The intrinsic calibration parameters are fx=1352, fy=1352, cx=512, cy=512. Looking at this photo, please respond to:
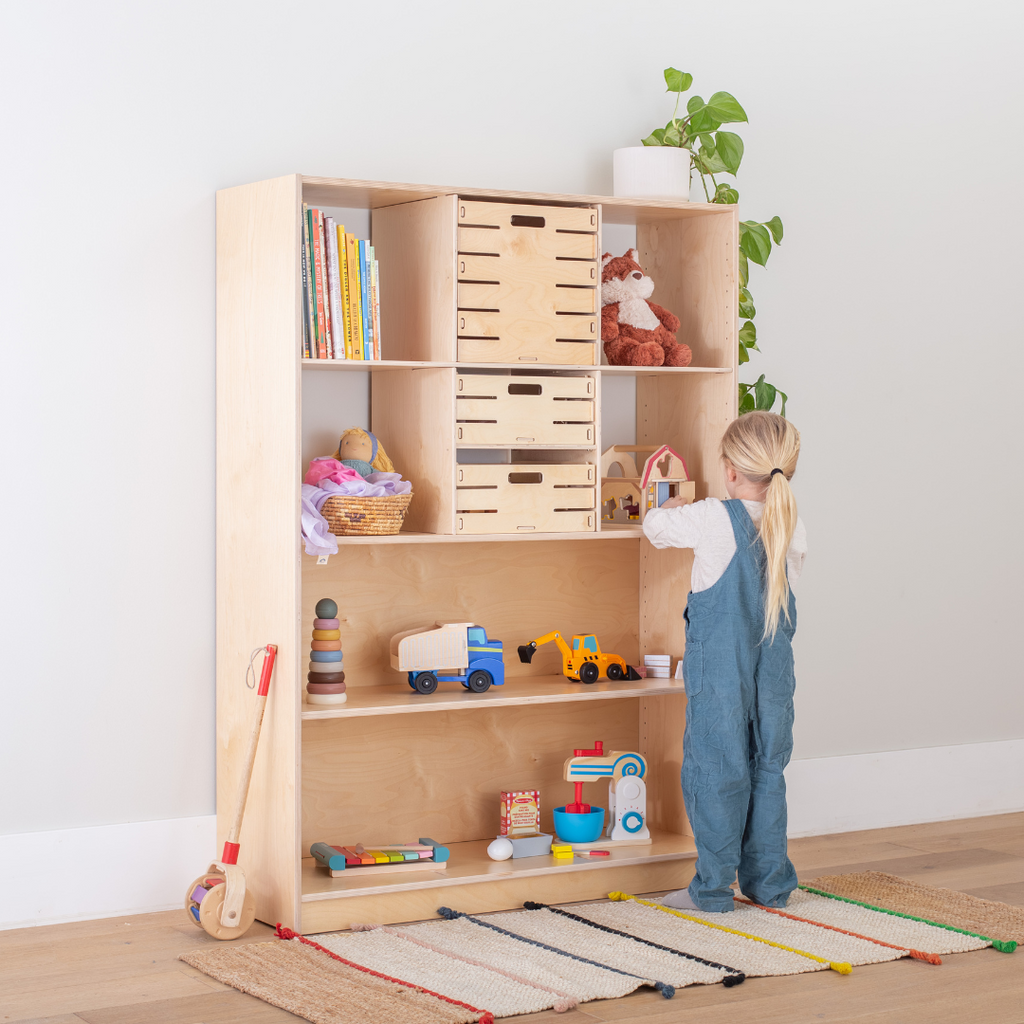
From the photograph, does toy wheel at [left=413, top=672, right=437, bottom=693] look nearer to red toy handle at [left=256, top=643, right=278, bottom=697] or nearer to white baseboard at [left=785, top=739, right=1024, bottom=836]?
red toy handle at [left=256, top=643, right=278, bottom=697]

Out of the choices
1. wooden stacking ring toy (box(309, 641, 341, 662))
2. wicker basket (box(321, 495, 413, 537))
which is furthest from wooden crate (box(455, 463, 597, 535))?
wooden stacking ring toy (box(309, 641, 341, 662))

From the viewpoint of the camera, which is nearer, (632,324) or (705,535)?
(705,535)

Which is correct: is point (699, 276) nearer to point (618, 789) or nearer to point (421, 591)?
point (421, 591)

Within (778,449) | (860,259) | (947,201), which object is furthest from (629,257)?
(947,201)

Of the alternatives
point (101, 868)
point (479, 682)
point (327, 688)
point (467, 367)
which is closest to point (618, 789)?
point (479, 682)

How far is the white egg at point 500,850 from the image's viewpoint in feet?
10.3

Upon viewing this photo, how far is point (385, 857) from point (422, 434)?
966 mm

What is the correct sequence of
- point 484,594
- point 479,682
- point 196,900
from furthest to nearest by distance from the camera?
point 484,594
point 479,682
point 196,900

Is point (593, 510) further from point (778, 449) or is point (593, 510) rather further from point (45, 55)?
point (45, 55)

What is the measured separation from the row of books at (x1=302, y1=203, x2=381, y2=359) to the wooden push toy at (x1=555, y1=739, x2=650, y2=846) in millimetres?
1137

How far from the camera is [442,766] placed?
11.0ft

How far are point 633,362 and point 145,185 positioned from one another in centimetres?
120

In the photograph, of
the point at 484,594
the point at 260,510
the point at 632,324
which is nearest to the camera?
the point at 260,510

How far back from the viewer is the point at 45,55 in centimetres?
295
